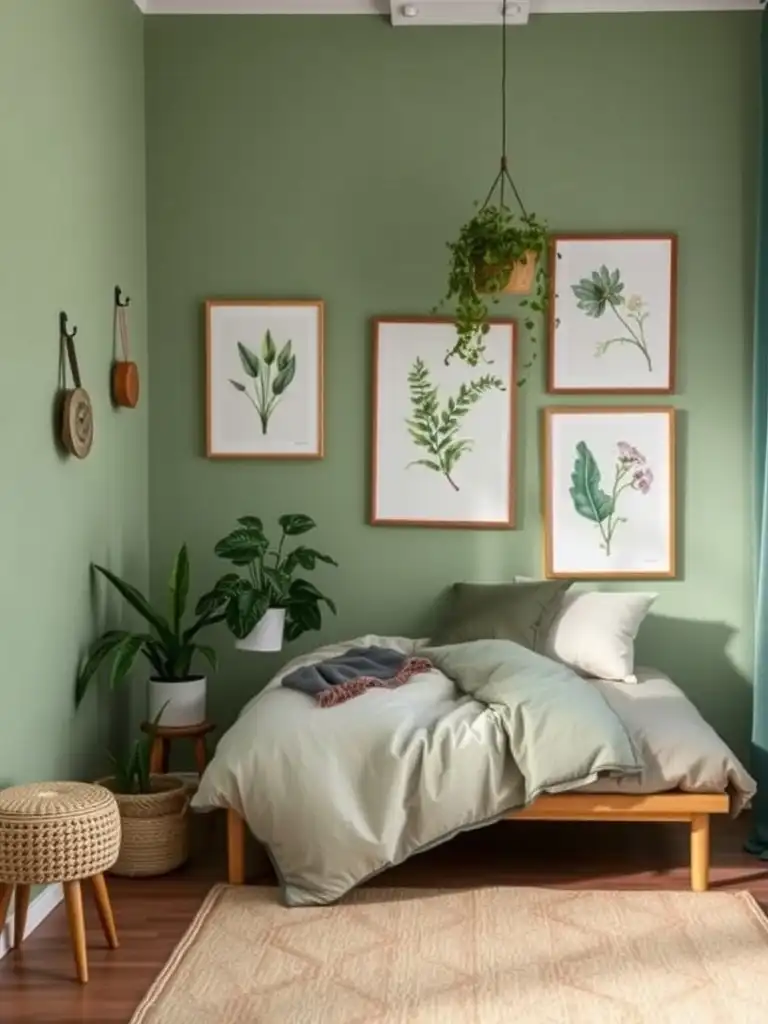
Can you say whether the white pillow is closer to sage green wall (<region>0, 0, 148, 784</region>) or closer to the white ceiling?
sage green wall (<region>0, 0, 148, 784</region>)

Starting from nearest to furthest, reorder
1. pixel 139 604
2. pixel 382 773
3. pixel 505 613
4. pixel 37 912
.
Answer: pixel 37 912, pixel 382 773, pixel 139 604, pixel 505 613

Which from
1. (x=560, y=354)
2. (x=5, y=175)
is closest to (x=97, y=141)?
(x=5, y=175)

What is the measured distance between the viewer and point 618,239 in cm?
512

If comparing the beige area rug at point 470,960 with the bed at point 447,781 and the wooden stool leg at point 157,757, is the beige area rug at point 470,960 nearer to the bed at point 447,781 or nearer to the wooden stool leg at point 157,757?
the bed at point 447,781

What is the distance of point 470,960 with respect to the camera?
3496mm

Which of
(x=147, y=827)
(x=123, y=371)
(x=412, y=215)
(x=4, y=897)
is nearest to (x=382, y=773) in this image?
(x=147, y=827)

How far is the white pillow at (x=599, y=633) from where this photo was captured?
4.77m

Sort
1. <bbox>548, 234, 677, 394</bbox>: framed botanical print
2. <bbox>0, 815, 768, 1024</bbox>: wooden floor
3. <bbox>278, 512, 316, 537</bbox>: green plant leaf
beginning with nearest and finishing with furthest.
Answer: <bbox>0, 815, 768, 1024</bbox>: wooden floor < <bbox>278, 512, 316, 537</bbox>: green plant leaf < <bbox>548, 234, 677, 394</bbox>: framed botanical print

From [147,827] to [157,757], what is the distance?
500mm

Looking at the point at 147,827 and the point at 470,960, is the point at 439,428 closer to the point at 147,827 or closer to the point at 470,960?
the point at 147,827

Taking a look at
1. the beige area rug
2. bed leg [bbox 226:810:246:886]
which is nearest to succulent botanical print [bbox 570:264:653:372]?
the beige area rug

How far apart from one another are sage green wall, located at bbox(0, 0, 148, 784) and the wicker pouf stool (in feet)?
1.03

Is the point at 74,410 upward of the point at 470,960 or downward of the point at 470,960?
upward

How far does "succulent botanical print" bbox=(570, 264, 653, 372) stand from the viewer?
5.13 metres
